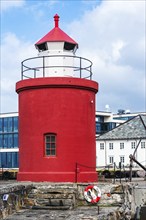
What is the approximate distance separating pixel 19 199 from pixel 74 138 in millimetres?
3482

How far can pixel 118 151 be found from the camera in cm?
6075

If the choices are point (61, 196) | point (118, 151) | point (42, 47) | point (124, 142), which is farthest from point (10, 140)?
point (61, 196)

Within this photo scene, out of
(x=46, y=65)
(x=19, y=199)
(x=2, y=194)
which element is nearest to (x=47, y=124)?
(x=46, y=65)

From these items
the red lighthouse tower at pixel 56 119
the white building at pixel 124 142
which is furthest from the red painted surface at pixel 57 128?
the white building at pixel 124 142

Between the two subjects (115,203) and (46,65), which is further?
(46,65)

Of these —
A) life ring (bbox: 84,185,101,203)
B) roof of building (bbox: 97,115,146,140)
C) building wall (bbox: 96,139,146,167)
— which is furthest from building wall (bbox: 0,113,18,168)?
life ring (bbox: 84,185,101,203)

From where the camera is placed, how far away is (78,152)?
16.9m

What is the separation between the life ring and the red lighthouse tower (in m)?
1.97

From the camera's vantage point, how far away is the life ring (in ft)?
47.9

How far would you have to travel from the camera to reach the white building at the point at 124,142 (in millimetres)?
55875

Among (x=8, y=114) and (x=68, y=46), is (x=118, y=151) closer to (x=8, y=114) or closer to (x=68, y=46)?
(x=8, y=114)

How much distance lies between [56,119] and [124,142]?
1690 inches

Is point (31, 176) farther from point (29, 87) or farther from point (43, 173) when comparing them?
point (29, 87)

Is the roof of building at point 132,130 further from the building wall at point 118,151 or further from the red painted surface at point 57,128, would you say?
the red painted surface at point 57,128
